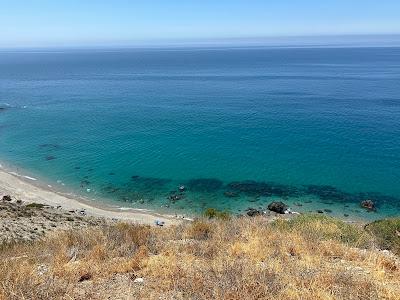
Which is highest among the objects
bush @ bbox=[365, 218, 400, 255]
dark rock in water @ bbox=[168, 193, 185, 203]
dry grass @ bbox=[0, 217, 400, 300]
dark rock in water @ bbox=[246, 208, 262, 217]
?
dry grass @ bbox=[0, 217, 400, 300]

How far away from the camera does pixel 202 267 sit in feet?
33.5

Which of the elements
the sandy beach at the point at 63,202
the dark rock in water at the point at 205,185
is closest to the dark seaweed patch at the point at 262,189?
the dark rock in water at the point at 205,185

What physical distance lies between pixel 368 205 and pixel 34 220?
33.8m

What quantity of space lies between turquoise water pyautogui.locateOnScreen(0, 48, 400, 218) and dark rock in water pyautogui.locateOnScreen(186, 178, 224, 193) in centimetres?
13

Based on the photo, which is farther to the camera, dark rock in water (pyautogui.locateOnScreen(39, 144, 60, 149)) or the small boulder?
dark rock in water (pyautogui.locateOnScreen(39, 144, 60, 149))

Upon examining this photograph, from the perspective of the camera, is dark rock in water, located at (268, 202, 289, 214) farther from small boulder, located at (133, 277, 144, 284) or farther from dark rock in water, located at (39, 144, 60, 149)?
dark rock in water, located at (39, 144, 60, 149)

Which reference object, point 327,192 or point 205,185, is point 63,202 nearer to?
point 205,185

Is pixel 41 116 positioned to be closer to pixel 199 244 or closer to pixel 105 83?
pixel 105 83

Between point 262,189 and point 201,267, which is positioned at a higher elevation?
point 201,267

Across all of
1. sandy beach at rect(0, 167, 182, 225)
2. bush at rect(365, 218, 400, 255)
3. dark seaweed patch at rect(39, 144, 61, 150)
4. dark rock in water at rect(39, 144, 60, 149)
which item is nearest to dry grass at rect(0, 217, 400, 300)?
bush at rect(365, 218, 400, 255)

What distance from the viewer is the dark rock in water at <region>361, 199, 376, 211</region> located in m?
38.9

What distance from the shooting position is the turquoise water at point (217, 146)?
4334cm

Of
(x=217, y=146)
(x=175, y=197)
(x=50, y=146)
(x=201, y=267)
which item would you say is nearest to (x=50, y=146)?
(x=50, y=146)

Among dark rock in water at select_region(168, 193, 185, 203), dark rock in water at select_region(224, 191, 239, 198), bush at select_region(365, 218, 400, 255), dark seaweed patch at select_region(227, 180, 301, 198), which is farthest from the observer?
dark seaweed patch at select_region(227, 180, 301, 198)
